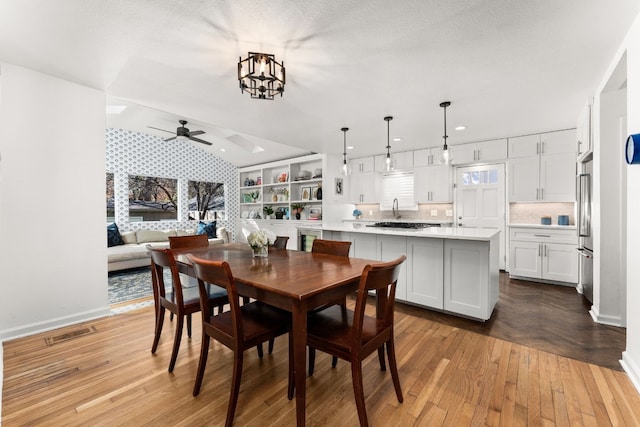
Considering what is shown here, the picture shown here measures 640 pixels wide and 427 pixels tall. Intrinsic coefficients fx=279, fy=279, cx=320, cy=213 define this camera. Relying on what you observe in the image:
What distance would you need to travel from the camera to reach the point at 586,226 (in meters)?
3.20

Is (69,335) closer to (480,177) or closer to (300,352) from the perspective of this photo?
(300,352)

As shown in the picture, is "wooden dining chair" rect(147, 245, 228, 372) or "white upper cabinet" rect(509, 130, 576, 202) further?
"white upper cabinet" rect(509, 130, 576, 202)

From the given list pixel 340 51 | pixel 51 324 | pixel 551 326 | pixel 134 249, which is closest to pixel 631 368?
pixel 551 326

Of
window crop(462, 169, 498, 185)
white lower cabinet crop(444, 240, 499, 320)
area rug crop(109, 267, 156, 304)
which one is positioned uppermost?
window crop(462, 169, 498, 185)

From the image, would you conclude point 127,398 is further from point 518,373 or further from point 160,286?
point 518,373

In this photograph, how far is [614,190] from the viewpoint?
2717 millimetres

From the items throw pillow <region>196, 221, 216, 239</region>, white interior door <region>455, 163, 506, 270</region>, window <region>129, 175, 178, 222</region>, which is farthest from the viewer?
throw pillow <region>196, 221, 216, 239</region>

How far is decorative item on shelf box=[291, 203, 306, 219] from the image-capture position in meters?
6.89

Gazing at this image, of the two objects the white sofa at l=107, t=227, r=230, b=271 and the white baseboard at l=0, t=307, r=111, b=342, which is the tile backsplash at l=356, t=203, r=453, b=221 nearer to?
the white sofa at l=107, t=227, r=230, b=271

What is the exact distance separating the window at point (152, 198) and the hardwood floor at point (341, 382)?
13.0 ft

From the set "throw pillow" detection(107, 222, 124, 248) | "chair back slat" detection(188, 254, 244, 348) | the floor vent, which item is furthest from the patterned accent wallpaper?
"chair back slat" detection(188, 254, 244, 348)

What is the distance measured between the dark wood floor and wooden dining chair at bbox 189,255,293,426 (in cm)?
193

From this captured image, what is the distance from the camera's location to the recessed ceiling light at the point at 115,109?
15.0 ft

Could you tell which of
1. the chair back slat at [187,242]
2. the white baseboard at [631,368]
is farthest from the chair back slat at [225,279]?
the white baseboard at [631,368]
